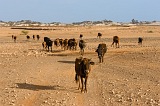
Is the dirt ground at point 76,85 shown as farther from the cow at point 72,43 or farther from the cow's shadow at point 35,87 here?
the cow at point 72,43

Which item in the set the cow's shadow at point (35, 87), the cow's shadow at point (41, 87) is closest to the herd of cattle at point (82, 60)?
the cow's shadow at point (41, 87)

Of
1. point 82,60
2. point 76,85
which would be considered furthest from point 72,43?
point 82,60

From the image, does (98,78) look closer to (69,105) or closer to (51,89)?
(51,89)

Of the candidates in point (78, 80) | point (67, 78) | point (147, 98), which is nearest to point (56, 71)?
point (67, 78)

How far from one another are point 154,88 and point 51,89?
460cm

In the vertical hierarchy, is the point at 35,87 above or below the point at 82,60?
below

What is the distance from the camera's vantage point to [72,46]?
137 ft

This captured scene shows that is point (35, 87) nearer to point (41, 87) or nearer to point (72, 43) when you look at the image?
point (41, 87)

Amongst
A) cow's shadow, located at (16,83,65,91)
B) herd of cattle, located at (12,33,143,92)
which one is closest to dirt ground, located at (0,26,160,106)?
cow's shadow, located at (16,83,65,91)

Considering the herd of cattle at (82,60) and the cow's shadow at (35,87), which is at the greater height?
the herd of cattle at (82,60)

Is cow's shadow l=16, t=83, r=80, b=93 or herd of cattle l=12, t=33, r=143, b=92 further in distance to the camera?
cow's shadow l=16, t=83, r=80, b=93

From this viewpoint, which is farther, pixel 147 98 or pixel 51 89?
pixel 51 89

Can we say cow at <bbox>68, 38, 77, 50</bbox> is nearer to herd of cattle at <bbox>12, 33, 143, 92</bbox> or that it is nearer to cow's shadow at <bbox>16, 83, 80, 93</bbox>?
herd of cattle at <bbox>12, 33, 143, 92</bbox>

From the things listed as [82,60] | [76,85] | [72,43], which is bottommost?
[76,85]
